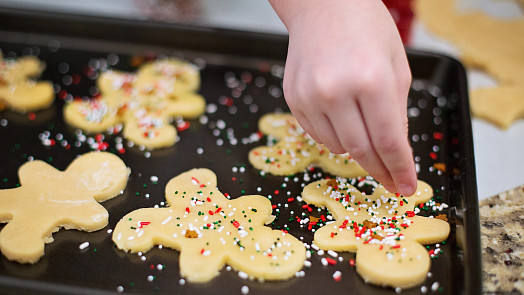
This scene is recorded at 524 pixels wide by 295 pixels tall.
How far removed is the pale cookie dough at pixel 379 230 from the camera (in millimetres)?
961

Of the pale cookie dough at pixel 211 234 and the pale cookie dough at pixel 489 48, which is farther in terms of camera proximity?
the pale cookie dough at pixel 489 48

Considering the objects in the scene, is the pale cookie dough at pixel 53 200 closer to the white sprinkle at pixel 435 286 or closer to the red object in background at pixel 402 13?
the white sprinkle at pixel 435 286

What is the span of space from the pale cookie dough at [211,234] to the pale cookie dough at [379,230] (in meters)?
0.09

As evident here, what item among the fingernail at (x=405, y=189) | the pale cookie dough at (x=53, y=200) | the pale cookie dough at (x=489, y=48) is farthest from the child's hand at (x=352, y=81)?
the pale cookie dough at (x=489, y=48)

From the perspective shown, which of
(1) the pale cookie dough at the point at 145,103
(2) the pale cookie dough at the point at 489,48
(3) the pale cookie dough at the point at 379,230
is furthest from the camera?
(2) the pale cookie dough at the point at 489,48

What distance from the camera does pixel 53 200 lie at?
3.60 feet

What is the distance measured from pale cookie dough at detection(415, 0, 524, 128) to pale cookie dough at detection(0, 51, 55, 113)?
104cm

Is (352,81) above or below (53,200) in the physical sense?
above

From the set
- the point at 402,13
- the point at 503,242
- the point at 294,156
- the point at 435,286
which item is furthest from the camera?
the point at 402,13

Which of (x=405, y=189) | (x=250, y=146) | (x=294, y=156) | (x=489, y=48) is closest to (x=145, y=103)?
(x=250, y=146)

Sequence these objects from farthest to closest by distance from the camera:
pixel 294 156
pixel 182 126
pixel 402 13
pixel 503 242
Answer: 1. pixel 402 13
2. pixel 182 126
3. pixel 294 156
4. pixel 503 242

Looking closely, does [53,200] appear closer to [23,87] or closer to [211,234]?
[211,234]

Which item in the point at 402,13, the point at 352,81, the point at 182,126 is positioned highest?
the point at 352,81

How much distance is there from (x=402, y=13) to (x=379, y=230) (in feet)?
2.30
